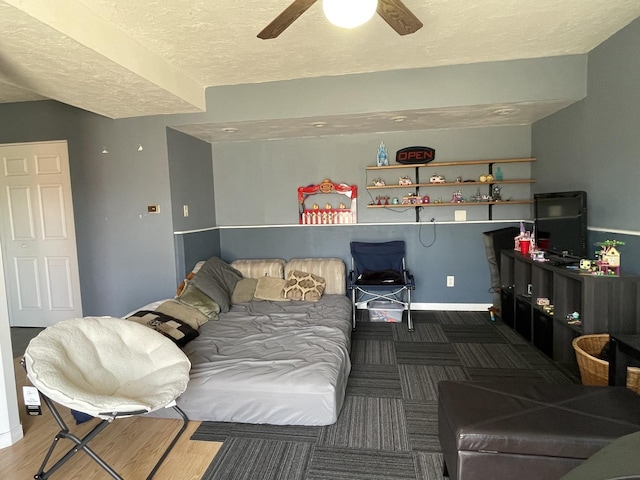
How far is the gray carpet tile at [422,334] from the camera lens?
11.2 ft

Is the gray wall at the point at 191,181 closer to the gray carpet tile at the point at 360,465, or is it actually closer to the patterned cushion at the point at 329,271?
the patterned cushion at the point at 329,271

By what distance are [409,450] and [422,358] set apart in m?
1.21

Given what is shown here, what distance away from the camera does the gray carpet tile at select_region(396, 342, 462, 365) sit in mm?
2951

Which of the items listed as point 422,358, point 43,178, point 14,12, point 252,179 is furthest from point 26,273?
point 422,358

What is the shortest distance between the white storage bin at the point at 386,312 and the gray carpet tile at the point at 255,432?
203cm

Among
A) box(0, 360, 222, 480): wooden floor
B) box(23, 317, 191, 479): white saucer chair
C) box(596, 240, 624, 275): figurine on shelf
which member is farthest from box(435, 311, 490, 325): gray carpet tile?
box(23, 317, 191, 479): white saucer chair

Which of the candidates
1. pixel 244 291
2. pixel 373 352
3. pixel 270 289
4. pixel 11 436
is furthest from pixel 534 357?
pixel 11 436

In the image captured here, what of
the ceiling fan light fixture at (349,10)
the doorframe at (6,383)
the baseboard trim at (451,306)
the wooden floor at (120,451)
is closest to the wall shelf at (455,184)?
the baseboard trim at (451,306)

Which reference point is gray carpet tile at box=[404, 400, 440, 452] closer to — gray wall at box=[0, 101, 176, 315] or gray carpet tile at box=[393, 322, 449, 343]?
gray carpet tile at box=[393, 322, 449, 343]

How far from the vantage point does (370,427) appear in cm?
208

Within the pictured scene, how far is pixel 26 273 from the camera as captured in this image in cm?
402

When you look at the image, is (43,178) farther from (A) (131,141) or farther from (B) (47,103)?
(A) (131,141)

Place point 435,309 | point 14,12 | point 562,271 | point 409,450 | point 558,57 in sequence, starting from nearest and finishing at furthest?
point 14,12, point 409,450, point 562,271, point 558,57, point 435,309

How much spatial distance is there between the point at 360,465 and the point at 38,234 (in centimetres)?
421
